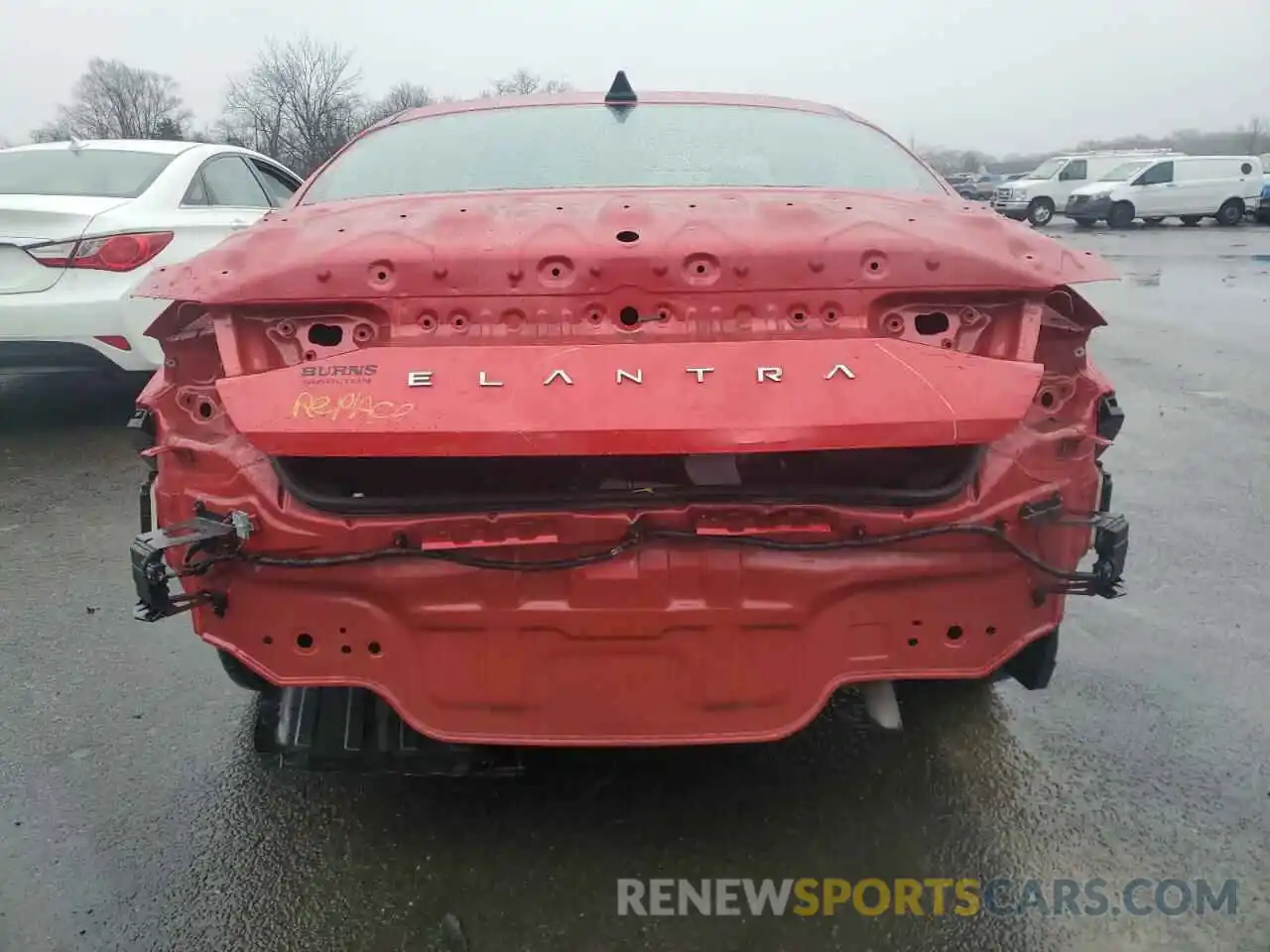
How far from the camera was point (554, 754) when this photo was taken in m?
2.72

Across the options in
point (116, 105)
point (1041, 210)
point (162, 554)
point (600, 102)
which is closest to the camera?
point (162, 554)

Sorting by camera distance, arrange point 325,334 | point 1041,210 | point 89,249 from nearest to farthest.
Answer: point 325,334
point 89,249
point 1041,210

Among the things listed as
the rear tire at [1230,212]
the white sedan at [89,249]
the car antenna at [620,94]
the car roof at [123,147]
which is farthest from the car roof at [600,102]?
the rear tire at [1230,212]

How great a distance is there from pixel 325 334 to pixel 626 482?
27.3 inches

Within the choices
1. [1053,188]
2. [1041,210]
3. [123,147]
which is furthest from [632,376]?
[1053,188]

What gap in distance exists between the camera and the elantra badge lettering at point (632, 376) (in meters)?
1.93

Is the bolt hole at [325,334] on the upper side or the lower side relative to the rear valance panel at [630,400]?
upper

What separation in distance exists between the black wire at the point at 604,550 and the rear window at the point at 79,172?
14.2ft

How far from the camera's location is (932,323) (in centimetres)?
214

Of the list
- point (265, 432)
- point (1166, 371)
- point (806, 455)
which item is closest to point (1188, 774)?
point (806, 455)

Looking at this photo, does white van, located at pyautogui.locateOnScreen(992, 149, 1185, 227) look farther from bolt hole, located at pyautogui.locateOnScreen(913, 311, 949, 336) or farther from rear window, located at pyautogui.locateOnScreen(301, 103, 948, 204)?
bolt hole, located at pyautogui.locateOnScreen(913, 311, 949, 336)

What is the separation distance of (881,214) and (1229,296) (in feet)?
40.4

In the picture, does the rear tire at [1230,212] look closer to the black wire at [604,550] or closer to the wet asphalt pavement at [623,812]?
the wet asphalt pavement at [623,812]

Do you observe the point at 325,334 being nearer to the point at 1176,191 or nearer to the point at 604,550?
the point at 604,550
